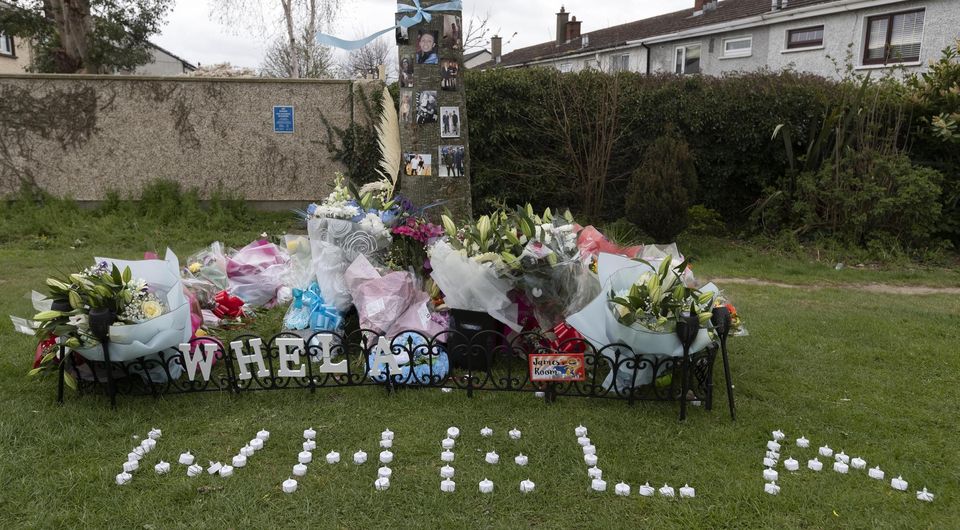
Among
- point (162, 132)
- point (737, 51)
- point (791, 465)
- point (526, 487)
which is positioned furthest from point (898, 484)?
point (737, 51)

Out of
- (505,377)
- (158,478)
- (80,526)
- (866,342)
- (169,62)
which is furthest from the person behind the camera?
(169,62)

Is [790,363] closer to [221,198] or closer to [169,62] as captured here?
[221,198]

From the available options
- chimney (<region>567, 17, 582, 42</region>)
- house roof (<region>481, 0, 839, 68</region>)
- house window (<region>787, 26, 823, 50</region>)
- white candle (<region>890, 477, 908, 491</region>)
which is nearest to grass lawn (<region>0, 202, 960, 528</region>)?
white candle (<region>890, 477, 908, 491</region>)

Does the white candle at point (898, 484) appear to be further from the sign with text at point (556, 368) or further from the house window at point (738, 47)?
the house window at point (738, 47)

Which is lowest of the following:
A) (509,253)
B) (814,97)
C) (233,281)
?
(233,281)

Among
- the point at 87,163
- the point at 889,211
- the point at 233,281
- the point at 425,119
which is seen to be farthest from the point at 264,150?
the point at 889,211

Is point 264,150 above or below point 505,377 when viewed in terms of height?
above

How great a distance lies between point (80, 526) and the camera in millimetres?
2455

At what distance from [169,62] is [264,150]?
3991 cm

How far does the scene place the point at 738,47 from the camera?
20906 mm

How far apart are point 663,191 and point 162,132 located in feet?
23.5

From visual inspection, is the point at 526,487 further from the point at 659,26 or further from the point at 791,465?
the point at 659,26

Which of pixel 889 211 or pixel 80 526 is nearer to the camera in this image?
pixel 80 526

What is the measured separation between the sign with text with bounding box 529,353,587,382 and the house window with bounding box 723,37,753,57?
19955 millimetres
